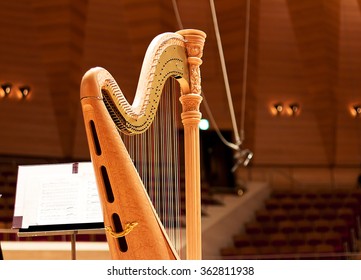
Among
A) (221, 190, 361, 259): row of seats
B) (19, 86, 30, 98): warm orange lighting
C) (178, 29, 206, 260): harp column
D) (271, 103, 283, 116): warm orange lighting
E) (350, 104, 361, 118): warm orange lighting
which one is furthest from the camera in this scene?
(271, 103, 283, 116): warm orange lighting

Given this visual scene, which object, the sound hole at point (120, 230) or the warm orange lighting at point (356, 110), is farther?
the warm orange lighting at point (356, 110)

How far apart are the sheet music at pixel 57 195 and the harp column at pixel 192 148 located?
47cm

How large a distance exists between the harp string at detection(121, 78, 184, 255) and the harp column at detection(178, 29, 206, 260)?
0.19 feet

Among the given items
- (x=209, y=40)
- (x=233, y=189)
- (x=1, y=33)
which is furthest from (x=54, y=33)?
(x=233, y=189)

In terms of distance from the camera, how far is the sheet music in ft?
9.75

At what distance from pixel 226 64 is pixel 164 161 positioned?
9.28 meters

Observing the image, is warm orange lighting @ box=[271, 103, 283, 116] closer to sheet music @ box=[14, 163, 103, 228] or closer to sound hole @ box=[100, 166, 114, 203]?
sheet music @ box=[14, 163, 103, 228]

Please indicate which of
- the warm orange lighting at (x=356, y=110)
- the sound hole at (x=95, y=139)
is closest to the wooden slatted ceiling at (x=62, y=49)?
the warm orange lighting at (x=356, y=110)

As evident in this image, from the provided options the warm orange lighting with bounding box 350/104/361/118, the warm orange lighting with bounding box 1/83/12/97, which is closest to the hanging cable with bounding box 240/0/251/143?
the warm orange lighting with bounding box 350/104/361/118

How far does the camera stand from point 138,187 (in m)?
2.32

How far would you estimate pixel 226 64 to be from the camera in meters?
11.9

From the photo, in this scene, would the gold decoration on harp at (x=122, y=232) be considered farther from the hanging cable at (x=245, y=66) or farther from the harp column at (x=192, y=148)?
the hanging cable at (x=245, y=66)

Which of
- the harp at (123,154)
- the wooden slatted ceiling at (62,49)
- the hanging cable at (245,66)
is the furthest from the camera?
the hanging cable at (245,66)

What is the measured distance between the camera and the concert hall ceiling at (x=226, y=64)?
10898mm
